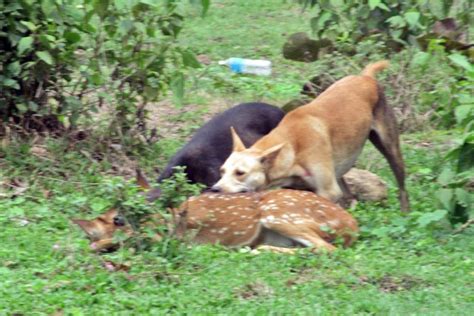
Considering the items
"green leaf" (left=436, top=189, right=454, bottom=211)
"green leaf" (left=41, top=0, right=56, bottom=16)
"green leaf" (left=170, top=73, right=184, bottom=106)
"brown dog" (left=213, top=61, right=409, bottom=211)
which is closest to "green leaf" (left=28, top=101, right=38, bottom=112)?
"green leaf" (left=41, top=0, right=56, bottom=16)

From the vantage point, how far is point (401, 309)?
6980 millimetres

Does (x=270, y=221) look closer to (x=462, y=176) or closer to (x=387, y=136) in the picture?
(x=462, y=176)

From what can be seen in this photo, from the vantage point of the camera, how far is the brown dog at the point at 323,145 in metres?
9.34

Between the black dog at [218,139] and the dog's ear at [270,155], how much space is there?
810 mm

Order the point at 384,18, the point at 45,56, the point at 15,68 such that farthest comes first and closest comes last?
1. the point at 384,18
2. the point at 15,68
3. the point at 45,56

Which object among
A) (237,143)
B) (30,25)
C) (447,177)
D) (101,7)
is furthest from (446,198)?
(30,25)

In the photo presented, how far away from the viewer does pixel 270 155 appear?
30.5 ft

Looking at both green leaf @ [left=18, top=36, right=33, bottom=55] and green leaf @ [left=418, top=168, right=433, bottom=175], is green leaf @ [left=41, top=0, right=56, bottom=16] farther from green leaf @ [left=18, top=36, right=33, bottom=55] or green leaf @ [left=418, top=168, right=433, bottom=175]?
green leaf @ [left=418, top=168, right=433, bottom=175]

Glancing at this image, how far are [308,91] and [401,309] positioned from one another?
5755 millimetres

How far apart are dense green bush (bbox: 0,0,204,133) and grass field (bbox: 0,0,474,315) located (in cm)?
38

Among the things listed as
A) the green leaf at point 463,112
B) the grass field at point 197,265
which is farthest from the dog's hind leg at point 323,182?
the green leaf at point 463,112

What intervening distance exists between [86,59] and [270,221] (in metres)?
3.10

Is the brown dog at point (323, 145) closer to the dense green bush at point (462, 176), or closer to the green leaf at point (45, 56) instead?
the dense green bush at point (462, 176)

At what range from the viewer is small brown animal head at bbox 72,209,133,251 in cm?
795
